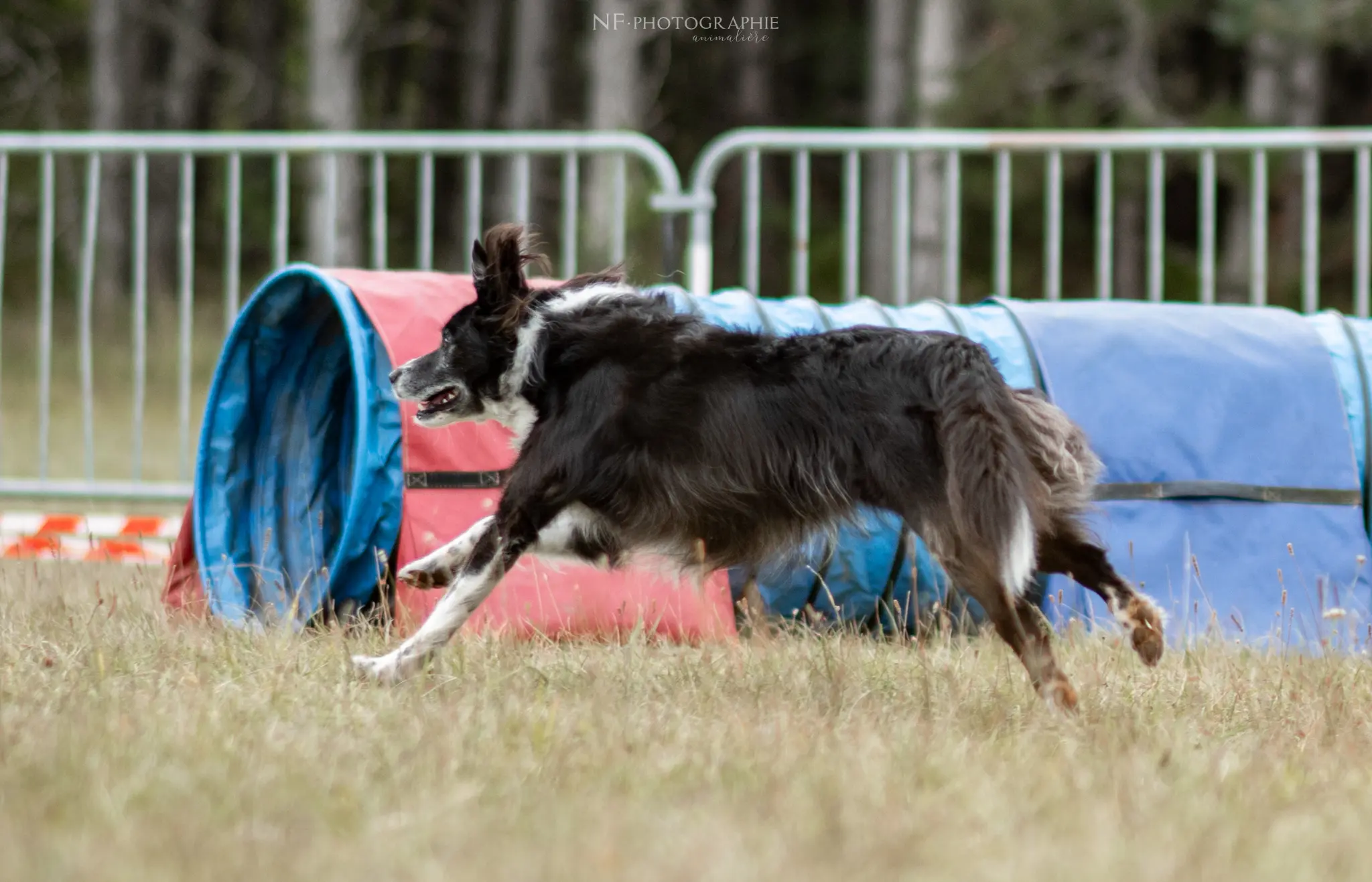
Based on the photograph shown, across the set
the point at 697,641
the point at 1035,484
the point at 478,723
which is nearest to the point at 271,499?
the point at 697,641

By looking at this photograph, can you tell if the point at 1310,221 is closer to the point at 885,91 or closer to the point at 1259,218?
the point at 1259,218

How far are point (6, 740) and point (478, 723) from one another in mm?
905

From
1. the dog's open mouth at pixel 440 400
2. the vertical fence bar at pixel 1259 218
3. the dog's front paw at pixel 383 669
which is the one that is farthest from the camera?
the vertical fence bar at pixel 1259 218

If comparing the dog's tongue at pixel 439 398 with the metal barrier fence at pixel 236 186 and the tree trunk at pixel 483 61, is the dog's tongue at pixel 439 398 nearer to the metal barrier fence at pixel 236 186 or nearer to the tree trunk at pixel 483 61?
the metal barrier fence at pixel 236 186

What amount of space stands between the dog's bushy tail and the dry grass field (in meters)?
0.36

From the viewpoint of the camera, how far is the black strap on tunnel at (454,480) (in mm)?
4891

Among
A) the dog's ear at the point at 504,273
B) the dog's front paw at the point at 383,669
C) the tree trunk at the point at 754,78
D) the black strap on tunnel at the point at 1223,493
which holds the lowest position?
the dog's front paw at the point at 383,669

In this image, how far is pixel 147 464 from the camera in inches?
438

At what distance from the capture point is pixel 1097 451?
5105 millimetres

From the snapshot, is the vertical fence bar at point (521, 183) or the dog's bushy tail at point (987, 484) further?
the vertical fence bar at point (521, 183)

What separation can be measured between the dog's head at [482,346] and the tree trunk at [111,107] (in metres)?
15.3

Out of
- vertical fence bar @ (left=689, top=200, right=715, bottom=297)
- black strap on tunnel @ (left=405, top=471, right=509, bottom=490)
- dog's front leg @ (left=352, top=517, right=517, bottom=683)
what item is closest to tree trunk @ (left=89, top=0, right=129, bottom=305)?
vertical fence bar @ (left=689, top=200, right=715, bottom=297)

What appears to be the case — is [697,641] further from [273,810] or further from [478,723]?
[273,810]

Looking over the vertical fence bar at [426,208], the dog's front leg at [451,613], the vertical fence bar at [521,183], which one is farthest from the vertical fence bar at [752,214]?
the dog's front leg at [451,613]
